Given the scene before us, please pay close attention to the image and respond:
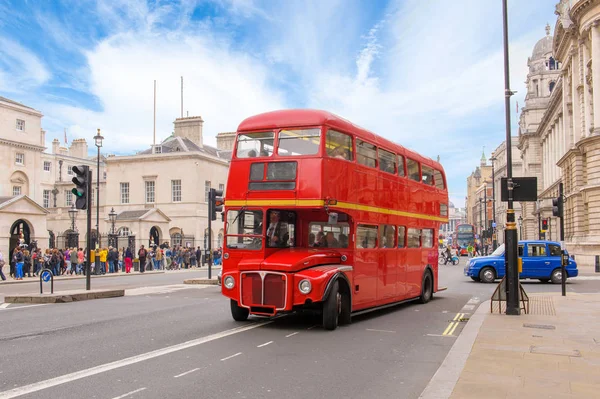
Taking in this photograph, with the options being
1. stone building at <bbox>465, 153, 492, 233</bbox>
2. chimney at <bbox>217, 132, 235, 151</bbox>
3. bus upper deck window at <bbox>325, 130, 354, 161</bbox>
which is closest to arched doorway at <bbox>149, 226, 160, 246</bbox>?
chimney at <bbox>217, 132, 235, 151</bbox>

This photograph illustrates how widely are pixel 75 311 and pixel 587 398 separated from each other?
11.6 meters

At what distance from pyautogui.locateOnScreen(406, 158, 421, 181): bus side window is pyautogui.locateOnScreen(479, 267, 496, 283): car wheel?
11.2 meters

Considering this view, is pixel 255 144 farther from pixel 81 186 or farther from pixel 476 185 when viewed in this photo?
pixel 476 185

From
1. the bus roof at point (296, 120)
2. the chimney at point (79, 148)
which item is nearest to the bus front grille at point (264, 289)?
the bus roof at point (296, 120)

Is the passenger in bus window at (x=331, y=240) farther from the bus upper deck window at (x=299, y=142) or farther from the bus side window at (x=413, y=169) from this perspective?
the bus side window at (x=413, y=169)

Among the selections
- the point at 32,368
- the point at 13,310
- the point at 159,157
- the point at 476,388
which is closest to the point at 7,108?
the point at 159,157

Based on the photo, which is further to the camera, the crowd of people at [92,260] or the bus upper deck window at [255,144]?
the crowd of people at [92,260]

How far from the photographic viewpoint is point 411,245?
15758 mm

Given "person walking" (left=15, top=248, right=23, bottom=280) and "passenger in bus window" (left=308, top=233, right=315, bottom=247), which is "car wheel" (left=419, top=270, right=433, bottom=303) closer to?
"passenger in bus window" (left=308, top=233, right=315, bottom=247)

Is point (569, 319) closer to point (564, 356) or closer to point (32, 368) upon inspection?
point (564, 356)

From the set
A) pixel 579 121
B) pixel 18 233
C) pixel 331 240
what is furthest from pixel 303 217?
pixel 579 121

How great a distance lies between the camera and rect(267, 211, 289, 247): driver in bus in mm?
11531

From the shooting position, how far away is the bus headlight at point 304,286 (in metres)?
10.6

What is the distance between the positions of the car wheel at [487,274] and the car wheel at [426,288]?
906cm
